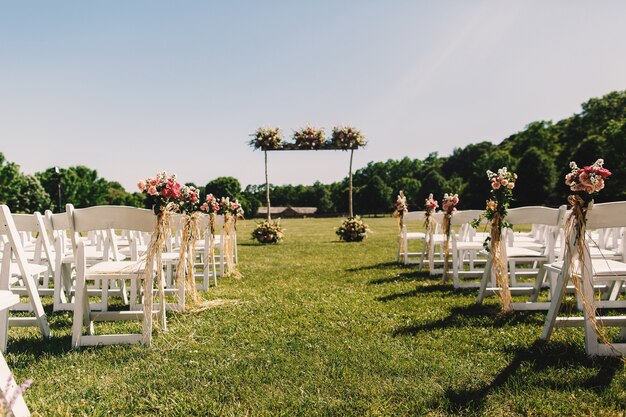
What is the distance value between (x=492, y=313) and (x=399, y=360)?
2041 mm

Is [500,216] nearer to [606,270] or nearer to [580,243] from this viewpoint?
[606,270]

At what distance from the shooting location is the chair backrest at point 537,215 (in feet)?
15.4

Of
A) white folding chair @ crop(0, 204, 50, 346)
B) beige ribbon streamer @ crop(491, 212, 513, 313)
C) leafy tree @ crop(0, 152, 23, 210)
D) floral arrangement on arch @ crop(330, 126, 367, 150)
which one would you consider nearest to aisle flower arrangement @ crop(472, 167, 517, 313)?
beige ribbon streamer @ crop(491, 212, 513, 313)

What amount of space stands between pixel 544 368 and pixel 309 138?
15271mm

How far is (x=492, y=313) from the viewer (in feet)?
16.6

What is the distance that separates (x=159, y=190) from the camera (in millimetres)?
3949

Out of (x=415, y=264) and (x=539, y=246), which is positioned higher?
(x=539, y=246)

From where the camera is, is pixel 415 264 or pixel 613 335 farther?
pixel 415 264

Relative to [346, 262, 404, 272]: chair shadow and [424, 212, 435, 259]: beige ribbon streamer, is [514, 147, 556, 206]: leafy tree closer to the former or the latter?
[346, 262, 404, 272]: chair shadow

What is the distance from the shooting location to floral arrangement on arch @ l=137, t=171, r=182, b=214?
12.8 feet

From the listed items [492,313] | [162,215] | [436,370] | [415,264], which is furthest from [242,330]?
[415,264]

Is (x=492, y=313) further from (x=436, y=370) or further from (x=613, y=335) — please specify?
(x=436, y=370)

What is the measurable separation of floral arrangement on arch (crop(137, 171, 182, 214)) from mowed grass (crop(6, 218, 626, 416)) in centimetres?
126

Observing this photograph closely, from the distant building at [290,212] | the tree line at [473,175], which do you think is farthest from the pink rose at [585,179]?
the distant building at [290,212]
